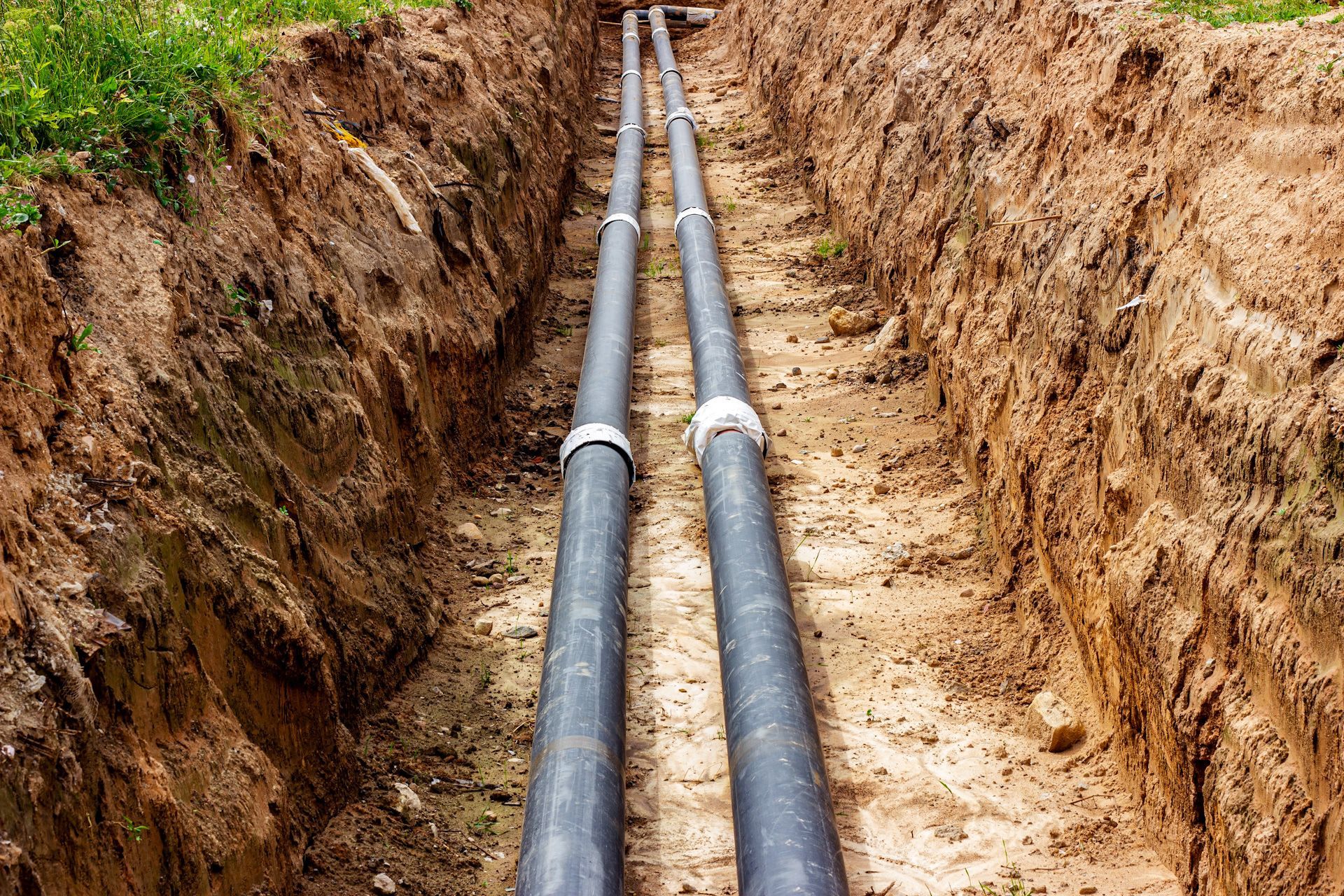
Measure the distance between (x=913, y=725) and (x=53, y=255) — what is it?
3.74 m

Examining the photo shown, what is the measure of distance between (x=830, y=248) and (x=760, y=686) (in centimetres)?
618

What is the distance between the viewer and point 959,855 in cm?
379

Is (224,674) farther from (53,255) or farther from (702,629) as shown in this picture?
(702,629)

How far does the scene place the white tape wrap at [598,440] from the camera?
18.2ft

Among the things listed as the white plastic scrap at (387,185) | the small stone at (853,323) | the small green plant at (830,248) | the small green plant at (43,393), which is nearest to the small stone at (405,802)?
the small green plant at (43,393)

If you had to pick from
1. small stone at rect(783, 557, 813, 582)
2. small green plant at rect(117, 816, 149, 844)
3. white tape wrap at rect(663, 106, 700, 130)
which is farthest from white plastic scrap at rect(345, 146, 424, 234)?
white tape wrap at rect(663, 106, 700, 130)

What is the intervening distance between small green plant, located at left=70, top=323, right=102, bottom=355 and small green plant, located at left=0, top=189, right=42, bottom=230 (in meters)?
0.35

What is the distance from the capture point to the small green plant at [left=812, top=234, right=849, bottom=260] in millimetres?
9148

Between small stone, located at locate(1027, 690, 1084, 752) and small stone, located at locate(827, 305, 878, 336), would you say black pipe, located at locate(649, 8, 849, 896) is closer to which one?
small stone, located at locate(1027, 690, 1084, 752)

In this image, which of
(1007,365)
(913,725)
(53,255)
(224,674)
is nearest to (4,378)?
(53,255)

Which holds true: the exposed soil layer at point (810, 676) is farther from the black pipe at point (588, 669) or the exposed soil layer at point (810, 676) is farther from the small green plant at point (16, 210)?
the small green plant at point (16, 210)

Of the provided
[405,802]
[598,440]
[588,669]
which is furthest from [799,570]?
[405,802]

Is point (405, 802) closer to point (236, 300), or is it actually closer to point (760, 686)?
point (760, 686)

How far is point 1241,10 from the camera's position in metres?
4.84
